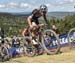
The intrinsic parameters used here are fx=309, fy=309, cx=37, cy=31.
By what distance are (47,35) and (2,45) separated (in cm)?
223

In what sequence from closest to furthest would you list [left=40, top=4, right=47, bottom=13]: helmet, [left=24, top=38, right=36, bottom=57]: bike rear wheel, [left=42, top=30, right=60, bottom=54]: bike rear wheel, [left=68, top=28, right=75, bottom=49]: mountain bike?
[left=40, top=4, right=47, bottom=13]: helmet → [left=42, top=30, right=60, bottom=54]: bike rear wheel → [left=24, top=38, right=36, bottom=57]: bike rear wheel → [left=68, top=28, right=75, bottom=49]: mountain bike

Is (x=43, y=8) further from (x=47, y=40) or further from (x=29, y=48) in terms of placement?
(x=29, y=48)

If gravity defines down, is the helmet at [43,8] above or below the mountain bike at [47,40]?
above

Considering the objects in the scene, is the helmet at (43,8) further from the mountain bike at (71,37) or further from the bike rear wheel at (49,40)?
the mountain bike at (71,37)

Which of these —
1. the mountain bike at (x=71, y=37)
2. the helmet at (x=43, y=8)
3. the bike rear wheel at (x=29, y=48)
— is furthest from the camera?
the mountain bike at (x=71, y=37)

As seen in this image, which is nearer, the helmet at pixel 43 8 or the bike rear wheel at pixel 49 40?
the helmet at pixel 43 8

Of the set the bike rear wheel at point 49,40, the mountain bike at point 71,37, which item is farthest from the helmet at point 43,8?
the mountain bike at point 71,37

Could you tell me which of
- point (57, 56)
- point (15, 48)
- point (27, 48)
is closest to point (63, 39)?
point (15, 48)

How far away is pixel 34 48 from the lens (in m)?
11.2

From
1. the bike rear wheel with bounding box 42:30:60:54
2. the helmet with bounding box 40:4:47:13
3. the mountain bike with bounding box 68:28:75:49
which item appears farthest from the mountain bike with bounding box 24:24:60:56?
the mountain bike with bounding box 68:28:75:49

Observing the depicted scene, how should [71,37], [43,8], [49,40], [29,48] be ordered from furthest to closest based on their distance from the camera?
[71,37] < [29,48] < [49,40] < [43,8]

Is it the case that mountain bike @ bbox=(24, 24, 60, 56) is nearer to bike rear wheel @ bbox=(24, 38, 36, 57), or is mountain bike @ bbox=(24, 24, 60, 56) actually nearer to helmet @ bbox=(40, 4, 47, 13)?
bike rear wheel @ bbox=(24, 38, 36, 57)

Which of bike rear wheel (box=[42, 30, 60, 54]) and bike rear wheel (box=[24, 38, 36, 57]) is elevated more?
bike rear wheel (box=[42, 30, 60, 54])

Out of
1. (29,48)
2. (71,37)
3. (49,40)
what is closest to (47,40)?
(49,40)
